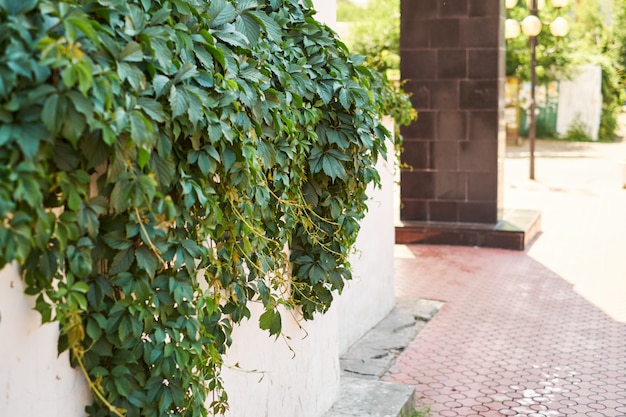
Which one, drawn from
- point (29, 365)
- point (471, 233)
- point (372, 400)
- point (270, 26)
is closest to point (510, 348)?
point (372, 400)

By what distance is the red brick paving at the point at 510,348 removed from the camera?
5.25 meters

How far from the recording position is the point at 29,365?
2297mm

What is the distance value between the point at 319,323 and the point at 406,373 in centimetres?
162

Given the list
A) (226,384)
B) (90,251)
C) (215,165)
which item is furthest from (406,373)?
(90,251)

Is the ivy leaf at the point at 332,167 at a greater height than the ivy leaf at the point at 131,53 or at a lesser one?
lesser

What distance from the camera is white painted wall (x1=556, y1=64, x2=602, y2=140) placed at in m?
26.5

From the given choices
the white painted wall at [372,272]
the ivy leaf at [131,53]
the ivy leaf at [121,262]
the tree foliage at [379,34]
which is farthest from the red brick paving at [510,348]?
the tree foliage at [379,34]

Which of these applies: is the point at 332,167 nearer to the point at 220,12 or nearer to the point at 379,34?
the point at 220,12

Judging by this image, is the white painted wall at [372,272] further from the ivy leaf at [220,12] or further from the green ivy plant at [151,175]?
the ivy leaf at [220,12]

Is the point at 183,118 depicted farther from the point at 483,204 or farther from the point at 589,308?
the point at 483,204

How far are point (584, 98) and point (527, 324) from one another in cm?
2110

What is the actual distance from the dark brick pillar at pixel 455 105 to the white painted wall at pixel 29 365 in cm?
842

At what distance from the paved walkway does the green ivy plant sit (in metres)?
2.19

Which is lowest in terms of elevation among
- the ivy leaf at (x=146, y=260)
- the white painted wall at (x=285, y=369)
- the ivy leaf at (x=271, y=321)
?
the white painted wall at (x=285, y=369)
